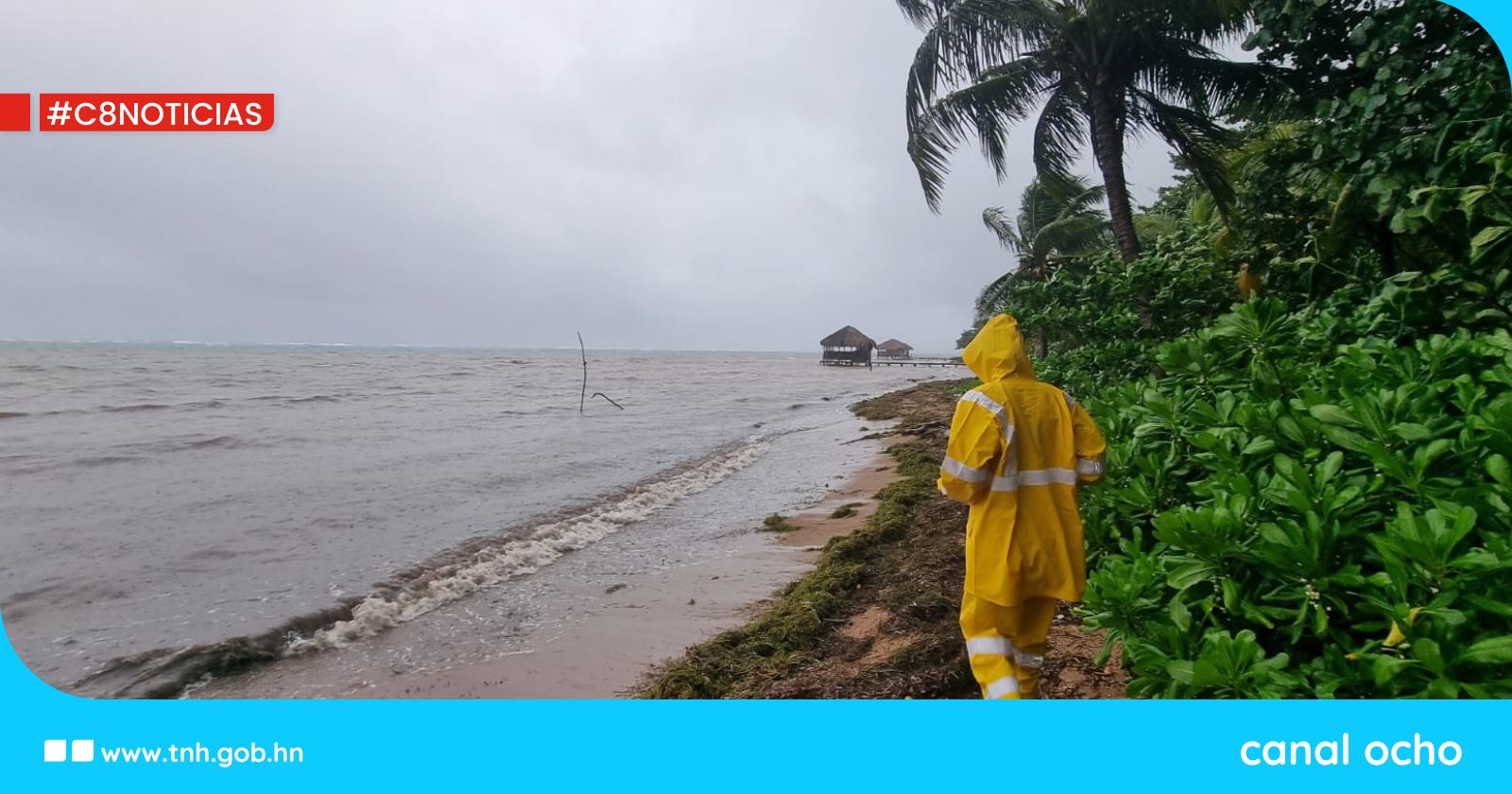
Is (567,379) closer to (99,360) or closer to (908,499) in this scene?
(99,360)

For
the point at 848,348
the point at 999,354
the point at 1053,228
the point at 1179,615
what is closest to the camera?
the point at 1179,615

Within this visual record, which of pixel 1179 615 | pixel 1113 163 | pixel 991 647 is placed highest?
pixel 1113 163

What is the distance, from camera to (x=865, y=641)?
332cm

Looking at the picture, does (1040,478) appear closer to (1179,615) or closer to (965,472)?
(965,472)

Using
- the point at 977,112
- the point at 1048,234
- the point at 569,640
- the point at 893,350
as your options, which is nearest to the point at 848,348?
the point at 893,350

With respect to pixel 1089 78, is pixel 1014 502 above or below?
below

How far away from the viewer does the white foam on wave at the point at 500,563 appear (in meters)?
4.14

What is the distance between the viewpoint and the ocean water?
421 cm

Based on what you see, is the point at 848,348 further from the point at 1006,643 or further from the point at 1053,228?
the point at 1006,643

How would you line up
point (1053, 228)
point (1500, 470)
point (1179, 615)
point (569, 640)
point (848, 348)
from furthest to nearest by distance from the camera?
point (848, 348) → point (1053, 228) → point (569, 640) → point (1179, 615) → point (1500, 470)

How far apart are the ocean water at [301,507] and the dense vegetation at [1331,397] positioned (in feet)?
12.8

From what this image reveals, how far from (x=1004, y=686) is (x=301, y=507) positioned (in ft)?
24.9

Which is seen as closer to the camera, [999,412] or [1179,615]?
[1179,615]

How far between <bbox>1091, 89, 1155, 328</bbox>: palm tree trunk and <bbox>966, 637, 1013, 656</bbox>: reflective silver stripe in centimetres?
543
